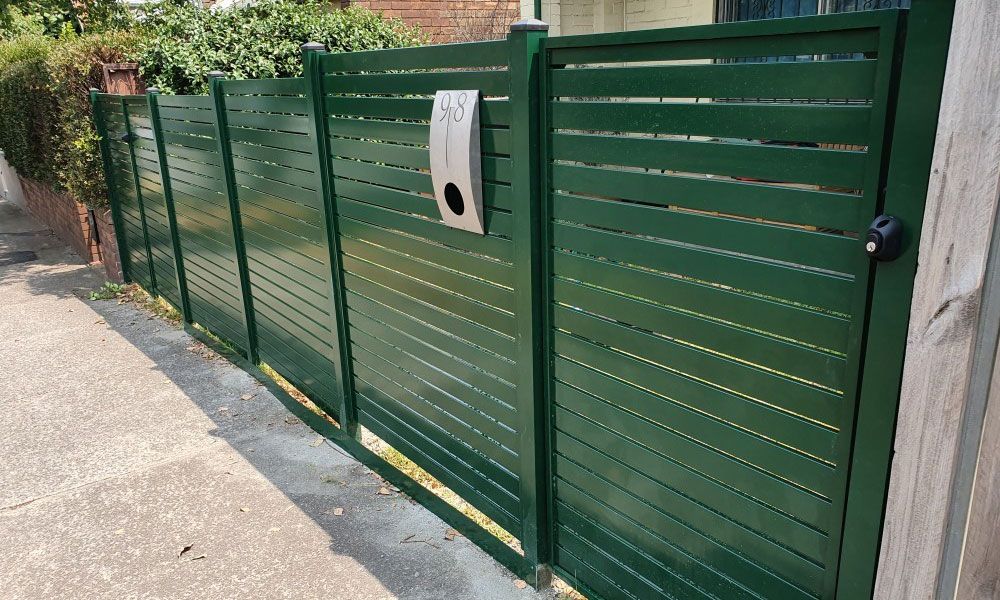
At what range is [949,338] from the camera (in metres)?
1.63

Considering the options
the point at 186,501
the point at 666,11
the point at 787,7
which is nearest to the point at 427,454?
the point at 186,501

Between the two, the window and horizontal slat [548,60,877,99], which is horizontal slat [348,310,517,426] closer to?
horizontal slat [548,60,877,99]

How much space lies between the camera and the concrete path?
3.27 meters

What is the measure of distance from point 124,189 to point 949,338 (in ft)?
25.1

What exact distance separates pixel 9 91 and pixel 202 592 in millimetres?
9245

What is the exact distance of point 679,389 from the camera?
231 cm

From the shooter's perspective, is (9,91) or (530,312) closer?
(530,312)

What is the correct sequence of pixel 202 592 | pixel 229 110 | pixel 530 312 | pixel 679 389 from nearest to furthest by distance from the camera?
pixel 679 389
pixel 530 312
pixel 202 592
pixel 229 110

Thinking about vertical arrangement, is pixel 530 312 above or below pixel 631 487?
above

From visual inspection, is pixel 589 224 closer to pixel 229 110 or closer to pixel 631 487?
pixel 631 487

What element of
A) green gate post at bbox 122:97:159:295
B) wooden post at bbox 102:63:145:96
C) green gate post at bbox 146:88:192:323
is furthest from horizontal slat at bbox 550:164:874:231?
wooden post at bbox 102:63:145:96

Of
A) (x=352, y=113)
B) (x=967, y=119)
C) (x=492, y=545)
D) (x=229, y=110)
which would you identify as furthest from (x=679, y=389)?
(x=229, y=110)

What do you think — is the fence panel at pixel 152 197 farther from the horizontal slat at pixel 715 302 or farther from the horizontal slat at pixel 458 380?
the horizontal slat at pixel 715 302

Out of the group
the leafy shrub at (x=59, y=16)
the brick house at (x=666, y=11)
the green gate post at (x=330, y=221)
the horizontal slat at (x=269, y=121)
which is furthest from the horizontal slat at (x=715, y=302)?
the leafy shrub at (x=59, y=16)
